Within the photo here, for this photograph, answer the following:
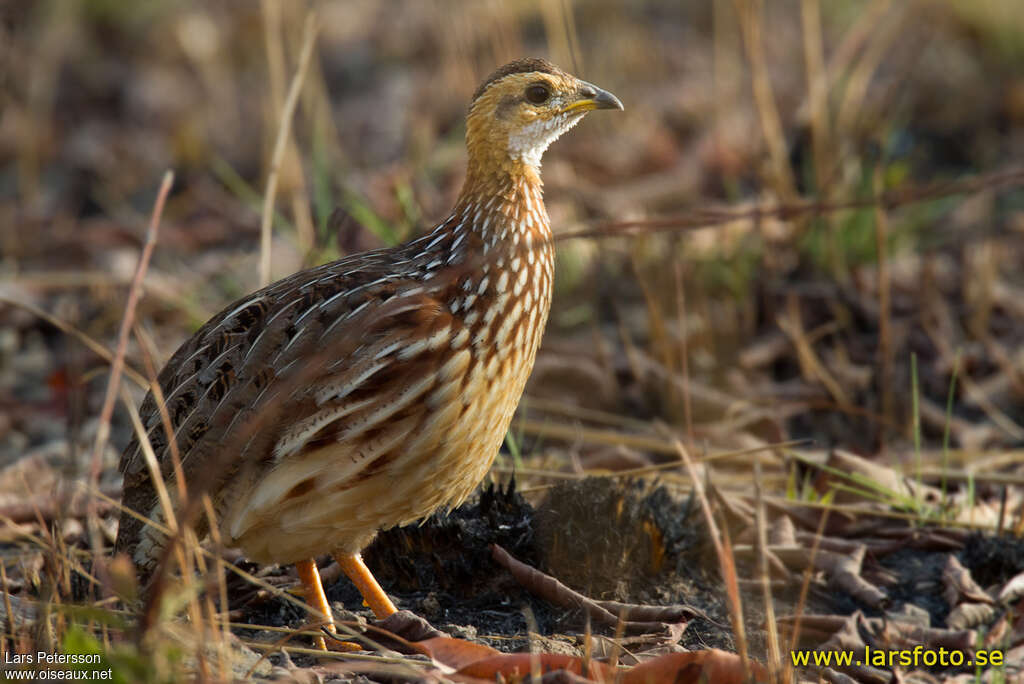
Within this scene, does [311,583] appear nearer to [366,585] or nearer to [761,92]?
[366,585]

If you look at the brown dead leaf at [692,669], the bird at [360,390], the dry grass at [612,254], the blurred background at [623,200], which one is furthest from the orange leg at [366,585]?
the blurred background at [623,200]

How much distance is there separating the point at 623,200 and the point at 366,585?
502cm

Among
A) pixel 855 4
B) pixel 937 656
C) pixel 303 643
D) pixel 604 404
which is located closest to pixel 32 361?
pixel 604 404

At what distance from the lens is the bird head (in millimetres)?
4215

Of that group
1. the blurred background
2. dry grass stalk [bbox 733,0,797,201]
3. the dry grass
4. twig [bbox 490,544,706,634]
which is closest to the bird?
the dry grass

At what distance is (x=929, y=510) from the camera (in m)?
4.97

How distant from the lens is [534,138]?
4250mm

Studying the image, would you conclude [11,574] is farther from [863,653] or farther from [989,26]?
[989,26]

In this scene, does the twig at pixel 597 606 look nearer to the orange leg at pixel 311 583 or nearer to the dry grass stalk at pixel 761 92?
the orange leg at pixel 311 583

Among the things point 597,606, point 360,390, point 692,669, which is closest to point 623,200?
point 597,606

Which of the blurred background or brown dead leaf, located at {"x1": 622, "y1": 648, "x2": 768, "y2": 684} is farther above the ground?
the blurred background

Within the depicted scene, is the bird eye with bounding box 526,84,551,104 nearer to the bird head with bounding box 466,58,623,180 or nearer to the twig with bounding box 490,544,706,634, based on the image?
the bird head with bounding box 466,58,623,180

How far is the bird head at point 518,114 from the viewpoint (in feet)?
13.8

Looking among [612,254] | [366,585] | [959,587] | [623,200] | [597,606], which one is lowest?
[959,587]
